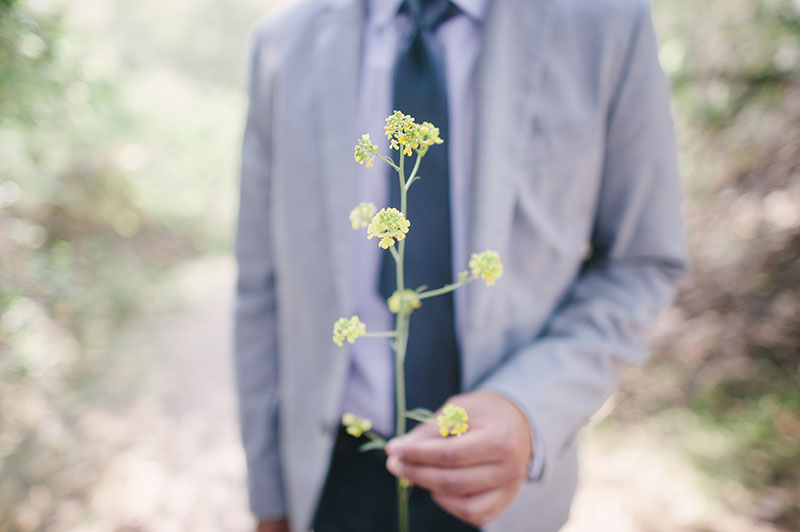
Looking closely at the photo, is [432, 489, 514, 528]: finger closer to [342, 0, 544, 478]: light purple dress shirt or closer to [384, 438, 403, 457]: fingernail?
[384, 438, 403, 457]: fingernail

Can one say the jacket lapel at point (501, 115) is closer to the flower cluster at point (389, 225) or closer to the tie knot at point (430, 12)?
the tie knot at point (430, 12)

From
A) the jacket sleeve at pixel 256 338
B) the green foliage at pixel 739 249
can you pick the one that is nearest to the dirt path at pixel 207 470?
the green foliage at pixel 739 249

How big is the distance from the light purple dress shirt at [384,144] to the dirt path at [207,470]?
8.18ft

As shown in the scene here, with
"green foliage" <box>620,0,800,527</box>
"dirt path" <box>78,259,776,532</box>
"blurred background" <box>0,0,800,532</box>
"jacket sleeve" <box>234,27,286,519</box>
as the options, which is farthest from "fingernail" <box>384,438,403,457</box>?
"green foliage" <box>620,0,800,527</box>

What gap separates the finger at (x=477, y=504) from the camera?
914mm

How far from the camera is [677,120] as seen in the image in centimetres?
330

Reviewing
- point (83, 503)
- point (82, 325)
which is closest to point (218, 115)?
point (82, 325)

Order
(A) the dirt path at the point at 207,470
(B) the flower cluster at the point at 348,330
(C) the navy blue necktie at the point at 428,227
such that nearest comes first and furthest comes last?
(B) the flower cluster at the point at 348,330 → (C) the navy blue necktie at the point at 428,227 → (A) the dirt path at the point at 207,470

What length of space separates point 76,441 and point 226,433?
134 cm

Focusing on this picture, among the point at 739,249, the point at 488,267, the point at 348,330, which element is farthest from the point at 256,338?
the point at 739,249

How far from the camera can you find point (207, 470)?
4203 mm

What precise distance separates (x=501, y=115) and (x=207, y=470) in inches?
174

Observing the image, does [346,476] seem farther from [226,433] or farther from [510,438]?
[226,433]

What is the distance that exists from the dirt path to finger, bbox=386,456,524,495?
2.55 meters
